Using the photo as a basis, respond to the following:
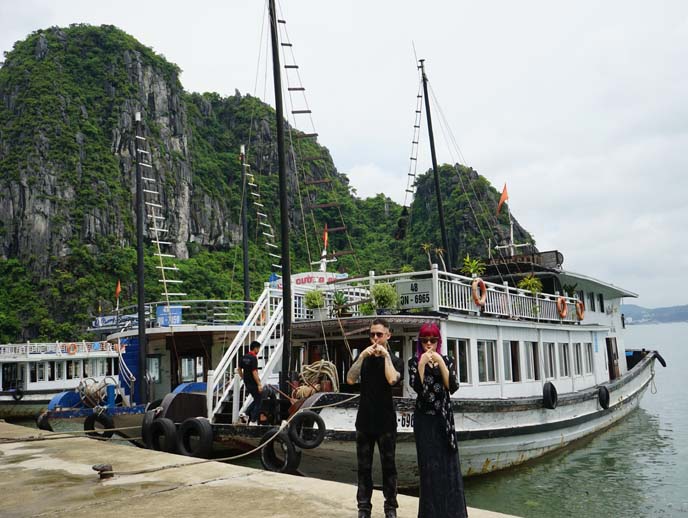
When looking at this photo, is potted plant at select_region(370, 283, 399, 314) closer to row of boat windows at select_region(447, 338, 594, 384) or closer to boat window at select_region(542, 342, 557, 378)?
row of boat windows at select_region(447, 338, 594, 384)

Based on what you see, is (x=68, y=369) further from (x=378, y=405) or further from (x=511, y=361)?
(x=378, y=405)

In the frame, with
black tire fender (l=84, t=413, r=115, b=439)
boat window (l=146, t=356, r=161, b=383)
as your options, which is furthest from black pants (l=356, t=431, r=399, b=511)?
boat window (l=146, t=356, r=161, b=383)

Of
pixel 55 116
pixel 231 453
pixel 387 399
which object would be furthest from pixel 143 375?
pixel 55 116

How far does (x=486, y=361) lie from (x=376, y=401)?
7.77m

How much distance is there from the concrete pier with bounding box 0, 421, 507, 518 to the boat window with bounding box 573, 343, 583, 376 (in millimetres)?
12533

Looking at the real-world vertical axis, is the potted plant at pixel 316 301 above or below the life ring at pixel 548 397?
above

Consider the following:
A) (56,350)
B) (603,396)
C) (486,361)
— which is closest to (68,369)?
(56,350)

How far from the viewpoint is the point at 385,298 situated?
10523mm

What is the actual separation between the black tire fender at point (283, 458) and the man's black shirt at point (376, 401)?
150 inches

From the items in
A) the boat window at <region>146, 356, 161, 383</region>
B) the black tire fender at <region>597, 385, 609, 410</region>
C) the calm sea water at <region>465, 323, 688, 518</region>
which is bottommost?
the calm sea water at <region>465, 323, 688, 518</region>

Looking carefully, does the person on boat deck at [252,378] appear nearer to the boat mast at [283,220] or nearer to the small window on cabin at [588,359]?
the boat mast at [283,220]

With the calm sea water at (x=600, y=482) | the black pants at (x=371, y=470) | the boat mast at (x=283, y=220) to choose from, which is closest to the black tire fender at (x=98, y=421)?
the boat mast at (x=283, y=220)

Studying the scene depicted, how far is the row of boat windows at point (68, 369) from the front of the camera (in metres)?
30.0

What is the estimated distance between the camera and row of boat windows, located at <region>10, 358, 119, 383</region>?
3003cm
